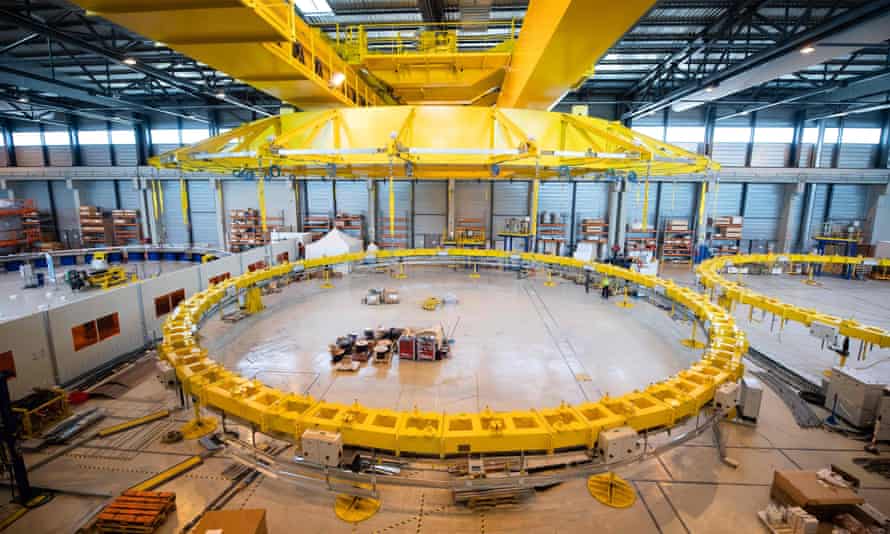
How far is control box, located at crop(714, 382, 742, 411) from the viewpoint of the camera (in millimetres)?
4363

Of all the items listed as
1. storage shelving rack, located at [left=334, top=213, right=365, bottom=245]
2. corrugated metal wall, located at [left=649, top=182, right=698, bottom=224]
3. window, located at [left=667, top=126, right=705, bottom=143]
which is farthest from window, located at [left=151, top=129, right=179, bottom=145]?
window, located at [left=667, top=126, right=705, bottom=143]

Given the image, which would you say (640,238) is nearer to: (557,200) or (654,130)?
(557,200)

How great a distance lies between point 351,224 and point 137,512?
18.6m

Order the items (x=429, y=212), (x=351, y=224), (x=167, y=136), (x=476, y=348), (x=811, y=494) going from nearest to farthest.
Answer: (x=811, y=494) → (x=476, y=348) → (x=429, y=212) → (x=351, y=224) → (x=167, y=136)

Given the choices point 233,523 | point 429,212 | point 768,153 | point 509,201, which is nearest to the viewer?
point 233,523

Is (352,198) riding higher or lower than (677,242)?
higher

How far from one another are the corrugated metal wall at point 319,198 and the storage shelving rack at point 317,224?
470 millimetres

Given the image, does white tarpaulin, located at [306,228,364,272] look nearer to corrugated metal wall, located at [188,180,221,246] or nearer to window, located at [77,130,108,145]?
corrugated metal wall, located at [188,180,221,246]

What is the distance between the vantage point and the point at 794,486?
4215 mm

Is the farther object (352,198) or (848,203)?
(352,198)

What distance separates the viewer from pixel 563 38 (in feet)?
14.0

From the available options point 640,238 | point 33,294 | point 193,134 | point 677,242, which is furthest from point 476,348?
point 193,134

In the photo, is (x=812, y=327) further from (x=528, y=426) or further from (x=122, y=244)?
(x=122, y=244)

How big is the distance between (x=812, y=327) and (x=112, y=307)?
15.0m
